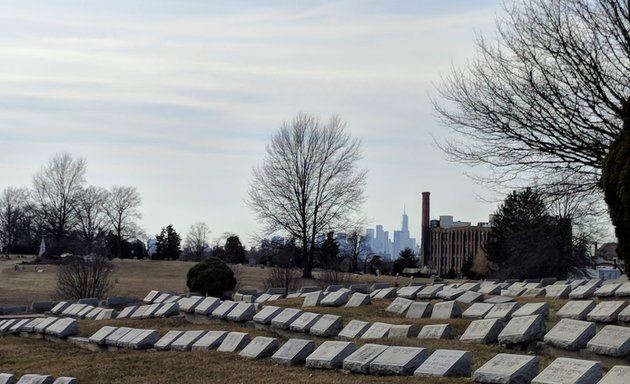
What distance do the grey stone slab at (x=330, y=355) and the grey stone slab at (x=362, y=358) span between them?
133 mm

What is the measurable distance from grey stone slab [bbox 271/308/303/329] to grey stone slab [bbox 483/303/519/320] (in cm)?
305

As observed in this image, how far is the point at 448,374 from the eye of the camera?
339 inches

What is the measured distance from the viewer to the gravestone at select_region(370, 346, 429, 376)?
9094 millimetres

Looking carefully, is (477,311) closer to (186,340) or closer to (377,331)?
(377,331)

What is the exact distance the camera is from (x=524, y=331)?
34.3ft

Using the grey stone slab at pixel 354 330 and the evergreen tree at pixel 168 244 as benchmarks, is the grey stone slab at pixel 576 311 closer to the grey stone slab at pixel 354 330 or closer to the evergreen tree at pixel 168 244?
Answer: the grey stone slab at pixel 354 330

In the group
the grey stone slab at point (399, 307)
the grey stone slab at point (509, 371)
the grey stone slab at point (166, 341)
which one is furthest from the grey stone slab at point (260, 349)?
the grey stone slab at point (399, 307)

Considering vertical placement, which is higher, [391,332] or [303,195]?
[303,195]

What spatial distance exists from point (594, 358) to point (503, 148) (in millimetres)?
6077

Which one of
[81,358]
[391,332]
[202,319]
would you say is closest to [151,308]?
[202,319]

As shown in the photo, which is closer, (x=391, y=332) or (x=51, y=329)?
(x=391, y=332)

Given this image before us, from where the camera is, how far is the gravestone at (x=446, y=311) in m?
13.9

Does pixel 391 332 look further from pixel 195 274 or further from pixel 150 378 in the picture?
pixel 195 274

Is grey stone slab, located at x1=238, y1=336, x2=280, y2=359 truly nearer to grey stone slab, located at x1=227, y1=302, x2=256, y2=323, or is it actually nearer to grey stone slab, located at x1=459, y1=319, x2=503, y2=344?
grey stone slab, located at x1=459, y1=319, x2=503, y2=344
